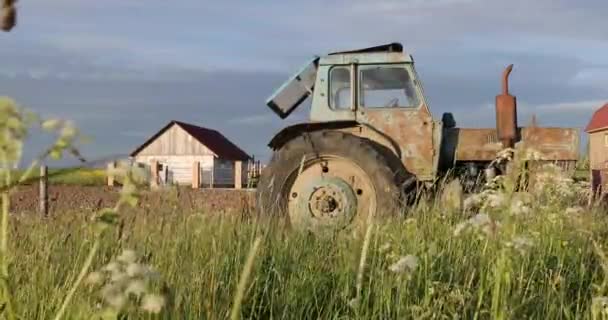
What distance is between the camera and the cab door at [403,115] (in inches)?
317

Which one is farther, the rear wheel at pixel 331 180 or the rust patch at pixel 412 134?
the rust patch at pixel 412 134

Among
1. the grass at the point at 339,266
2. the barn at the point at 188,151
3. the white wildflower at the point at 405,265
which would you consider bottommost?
the grass at the point at 339,266

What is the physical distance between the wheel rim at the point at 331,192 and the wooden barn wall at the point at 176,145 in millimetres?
37782

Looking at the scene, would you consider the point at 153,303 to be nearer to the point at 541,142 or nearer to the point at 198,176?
the point at 541,142

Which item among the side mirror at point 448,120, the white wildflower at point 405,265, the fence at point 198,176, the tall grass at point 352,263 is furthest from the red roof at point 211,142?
the white wildflower at point 405,265

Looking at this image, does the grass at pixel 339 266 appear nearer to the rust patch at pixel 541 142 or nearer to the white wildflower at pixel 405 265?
the white wildflower at pixel 405 265

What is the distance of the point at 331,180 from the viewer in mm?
7672

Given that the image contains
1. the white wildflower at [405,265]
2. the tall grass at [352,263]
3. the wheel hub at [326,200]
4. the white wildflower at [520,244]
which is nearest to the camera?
the white wildflower at [520,244]

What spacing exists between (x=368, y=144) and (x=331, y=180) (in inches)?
20.5

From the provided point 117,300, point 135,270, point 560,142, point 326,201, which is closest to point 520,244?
point 135,270

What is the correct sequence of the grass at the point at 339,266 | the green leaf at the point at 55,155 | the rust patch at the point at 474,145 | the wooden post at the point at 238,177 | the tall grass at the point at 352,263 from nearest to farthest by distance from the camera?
the green leaf at the point at 55,155
the tall grass at the point at 352,263
the grass at the point at 339,266
the rust patch at the point at 474,145
the wooden post at the point at 238,177

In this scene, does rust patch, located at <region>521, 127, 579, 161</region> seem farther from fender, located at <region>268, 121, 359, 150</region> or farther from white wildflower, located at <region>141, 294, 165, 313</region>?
white wildflower, located at <region>141, 294, 165, 313</region>

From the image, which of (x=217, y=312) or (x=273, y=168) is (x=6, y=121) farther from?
(x=273, y=168)

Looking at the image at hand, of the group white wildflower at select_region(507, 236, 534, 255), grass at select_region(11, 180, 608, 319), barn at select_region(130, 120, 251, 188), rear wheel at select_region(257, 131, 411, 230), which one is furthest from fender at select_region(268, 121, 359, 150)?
barn at select_region(130, 120, 251, 188)
